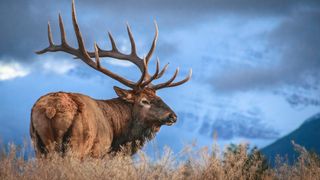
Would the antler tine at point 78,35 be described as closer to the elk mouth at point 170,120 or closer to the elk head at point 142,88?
the elk head at point 142,88

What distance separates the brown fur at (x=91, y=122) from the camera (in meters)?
10.5

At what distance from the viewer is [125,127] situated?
1255 centimetres

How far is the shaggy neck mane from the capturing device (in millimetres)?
12367

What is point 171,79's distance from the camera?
43.9ft

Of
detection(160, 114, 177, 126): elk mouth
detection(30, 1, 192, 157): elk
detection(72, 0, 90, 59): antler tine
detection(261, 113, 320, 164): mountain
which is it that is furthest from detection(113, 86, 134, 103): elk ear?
detection(261, 113, 320, 164): mountain

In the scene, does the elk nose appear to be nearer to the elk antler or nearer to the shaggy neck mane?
the shaggy neck mane

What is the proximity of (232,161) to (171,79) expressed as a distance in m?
3.47

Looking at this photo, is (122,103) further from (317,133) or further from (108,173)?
(317,133)

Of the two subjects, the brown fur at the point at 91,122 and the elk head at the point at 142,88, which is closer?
the brown fur at the point at 91,122

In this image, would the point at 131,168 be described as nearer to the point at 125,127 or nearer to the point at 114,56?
the point at 125,127

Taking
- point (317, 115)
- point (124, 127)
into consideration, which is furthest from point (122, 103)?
point (317, 115)

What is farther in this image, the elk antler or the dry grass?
the elk antler

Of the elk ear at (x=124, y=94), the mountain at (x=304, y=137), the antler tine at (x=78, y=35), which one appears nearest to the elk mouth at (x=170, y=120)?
the elk ear at (x=124, y=94)

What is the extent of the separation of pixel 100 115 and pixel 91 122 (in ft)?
2.04
